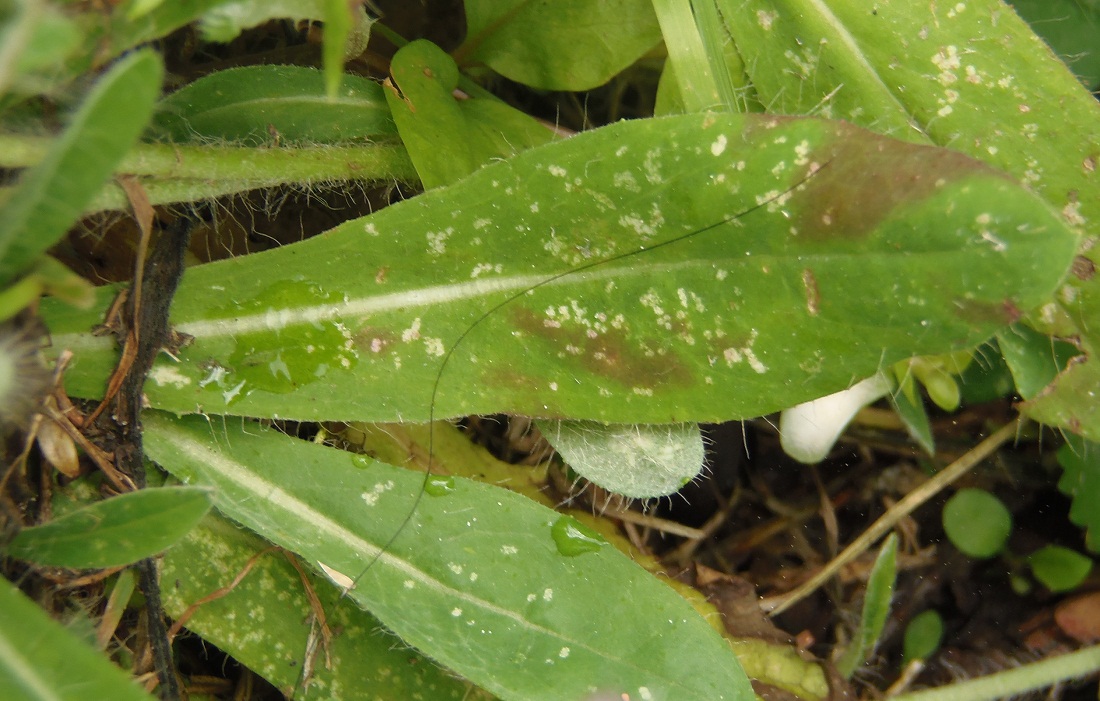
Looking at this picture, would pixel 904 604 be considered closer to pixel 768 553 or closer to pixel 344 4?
pixel 768 553

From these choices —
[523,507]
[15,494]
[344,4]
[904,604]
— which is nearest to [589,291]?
[523,507]

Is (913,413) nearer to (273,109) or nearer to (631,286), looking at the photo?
(631,286)

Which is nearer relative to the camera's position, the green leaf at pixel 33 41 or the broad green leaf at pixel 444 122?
the green leaf at pixel 33 41

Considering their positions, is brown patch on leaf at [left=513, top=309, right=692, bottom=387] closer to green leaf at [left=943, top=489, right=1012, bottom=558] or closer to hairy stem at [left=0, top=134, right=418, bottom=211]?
hairy stem at [left=0, top=134, right=418, bottom=211]

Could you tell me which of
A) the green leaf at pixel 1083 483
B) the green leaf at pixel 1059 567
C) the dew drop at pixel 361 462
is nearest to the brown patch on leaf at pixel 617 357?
the dew drop at pixel 361 462

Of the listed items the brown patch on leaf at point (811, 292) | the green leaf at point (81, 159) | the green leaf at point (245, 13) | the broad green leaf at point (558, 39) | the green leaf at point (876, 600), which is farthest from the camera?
the green leaf at point (876, 600)

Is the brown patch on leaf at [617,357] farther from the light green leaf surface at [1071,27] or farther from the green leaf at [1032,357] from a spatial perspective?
the light green leaf surface at [1071,27]
